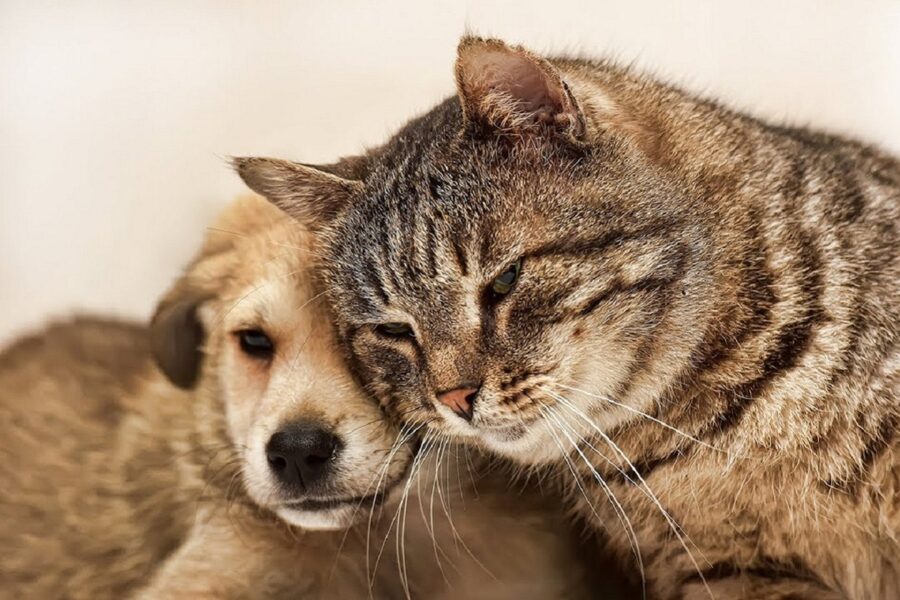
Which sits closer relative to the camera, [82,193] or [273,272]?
[273,272]

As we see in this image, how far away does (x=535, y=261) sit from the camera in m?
1.01

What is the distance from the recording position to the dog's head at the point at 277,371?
1140 mm

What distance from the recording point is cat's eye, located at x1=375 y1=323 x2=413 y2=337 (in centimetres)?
113

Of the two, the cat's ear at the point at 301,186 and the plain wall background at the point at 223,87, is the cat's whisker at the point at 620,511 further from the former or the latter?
the plain wall background at the point at 223,87

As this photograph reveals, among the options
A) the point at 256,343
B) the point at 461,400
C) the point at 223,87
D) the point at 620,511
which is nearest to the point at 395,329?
the point at 461,400

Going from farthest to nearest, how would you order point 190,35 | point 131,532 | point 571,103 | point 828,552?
point 190,35 < point 131,532 < point 828,552 < point 571,103

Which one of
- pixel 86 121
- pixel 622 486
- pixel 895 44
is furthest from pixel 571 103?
pixel 86 121

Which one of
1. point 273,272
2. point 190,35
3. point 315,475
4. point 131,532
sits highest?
point 190,35

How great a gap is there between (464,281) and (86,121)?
36.9 inches

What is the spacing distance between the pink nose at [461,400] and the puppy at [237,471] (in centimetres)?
12

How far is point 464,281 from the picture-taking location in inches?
40.5

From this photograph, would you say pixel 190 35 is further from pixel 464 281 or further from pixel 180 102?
pixel 464 281

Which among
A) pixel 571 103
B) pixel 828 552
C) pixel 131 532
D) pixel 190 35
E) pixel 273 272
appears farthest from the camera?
pixel 190 35

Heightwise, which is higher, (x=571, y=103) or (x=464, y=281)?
(x=571, y=103)
